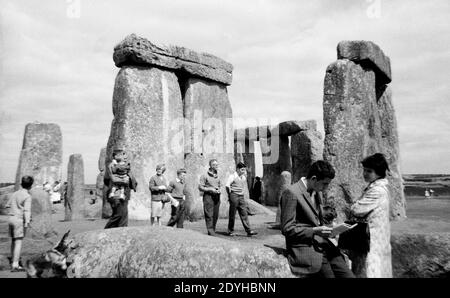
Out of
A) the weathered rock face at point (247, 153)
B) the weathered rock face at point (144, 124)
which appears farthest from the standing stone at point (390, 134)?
the weathered rock face at point (247, 153)

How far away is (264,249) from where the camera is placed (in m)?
3.52

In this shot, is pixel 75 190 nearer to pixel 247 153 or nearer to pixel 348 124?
pixel 348 124

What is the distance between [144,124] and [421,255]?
721cm

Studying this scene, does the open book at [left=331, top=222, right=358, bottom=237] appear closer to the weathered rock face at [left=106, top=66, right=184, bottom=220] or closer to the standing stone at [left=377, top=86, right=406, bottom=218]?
the standing stone at [left=377, top=86, right=406, bottom=218]

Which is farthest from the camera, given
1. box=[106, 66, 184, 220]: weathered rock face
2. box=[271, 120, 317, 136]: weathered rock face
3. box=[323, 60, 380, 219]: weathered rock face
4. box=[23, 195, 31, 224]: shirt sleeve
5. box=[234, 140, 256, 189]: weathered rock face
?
box=[234, 140, 256, 189]: weathered rock face

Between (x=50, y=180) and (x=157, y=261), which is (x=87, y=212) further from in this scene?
(x=157, y=261)

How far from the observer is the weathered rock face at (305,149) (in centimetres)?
1501

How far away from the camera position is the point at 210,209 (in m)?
7.03

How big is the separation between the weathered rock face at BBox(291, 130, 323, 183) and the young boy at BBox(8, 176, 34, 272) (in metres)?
10.3

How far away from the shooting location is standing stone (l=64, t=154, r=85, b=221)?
1167cm

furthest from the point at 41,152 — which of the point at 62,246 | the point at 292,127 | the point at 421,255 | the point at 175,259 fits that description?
the point at 421,255

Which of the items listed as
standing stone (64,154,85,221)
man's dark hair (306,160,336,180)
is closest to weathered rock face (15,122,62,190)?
standing stone (64,154,85,221)

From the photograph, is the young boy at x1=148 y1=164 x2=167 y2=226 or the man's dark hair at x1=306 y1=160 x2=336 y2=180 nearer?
the man's dark hair at x1=306 y1=160 x2=336 y2=180
